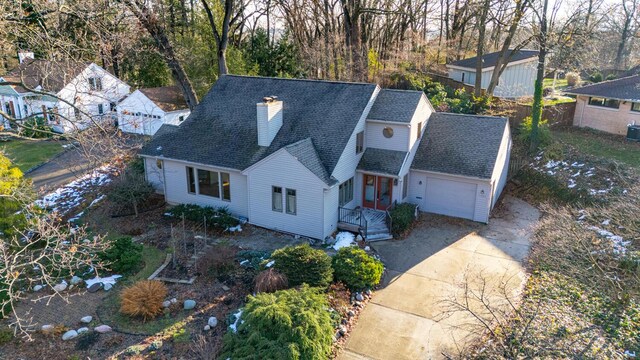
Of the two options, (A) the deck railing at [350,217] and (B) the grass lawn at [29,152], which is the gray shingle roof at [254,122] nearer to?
(A) the deck railing at [350,217]

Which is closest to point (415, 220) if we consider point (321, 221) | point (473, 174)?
point (473, 174)

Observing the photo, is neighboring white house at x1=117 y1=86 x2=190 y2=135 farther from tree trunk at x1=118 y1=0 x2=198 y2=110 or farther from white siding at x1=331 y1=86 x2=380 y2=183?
white siding at x1=331 y1=86 x2=380 y2=183

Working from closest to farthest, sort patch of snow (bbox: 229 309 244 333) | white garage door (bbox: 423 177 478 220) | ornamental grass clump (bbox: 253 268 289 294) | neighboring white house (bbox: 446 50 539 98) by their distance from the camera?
Answer: patch of snow (bbox: 229 309 244 333) → ornamental grass clump (bbox: 253 268 289 294) → white garage door (bbox: 423 177 478 220) → neighboring white house (bbox: 446 50 539 98)

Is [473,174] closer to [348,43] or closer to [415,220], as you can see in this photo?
[415,220]

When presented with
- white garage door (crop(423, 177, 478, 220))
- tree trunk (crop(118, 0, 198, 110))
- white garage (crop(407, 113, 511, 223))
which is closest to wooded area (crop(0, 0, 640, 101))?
tree trunk (crop(118, 0, 198, 110))

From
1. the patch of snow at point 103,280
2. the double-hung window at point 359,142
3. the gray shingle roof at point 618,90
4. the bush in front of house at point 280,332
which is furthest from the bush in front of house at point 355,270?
the gray shingle roof at point 618,90

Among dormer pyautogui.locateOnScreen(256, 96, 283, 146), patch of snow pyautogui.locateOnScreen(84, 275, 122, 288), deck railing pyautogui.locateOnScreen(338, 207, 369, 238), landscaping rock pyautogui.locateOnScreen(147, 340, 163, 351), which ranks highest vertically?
dormer pyautogui.locateOnScreen(256, 96, 283, 146)
